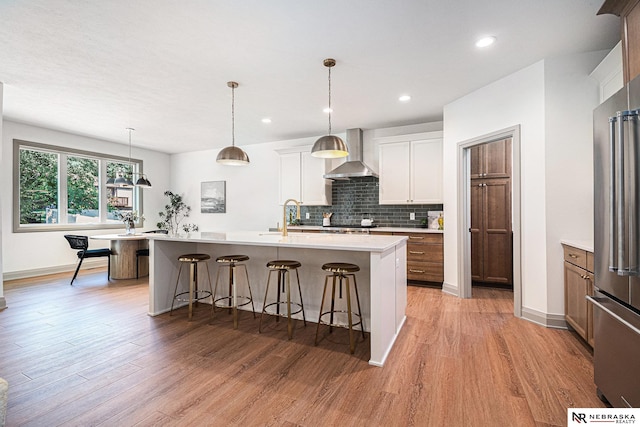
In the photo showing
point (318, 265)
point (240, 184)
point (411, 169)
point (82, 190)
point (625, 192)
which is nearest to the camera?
point (625, 192)

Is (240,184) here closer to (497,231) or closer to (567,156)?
(497,231)

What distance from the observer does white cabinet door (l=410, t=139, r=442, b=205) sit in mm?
4910

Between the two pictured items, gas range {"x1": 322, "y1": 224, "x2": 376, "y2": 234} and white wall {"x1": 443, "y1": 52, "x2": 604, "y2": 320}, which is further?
gas range {"x1": 322, "y1": 224, "x2": 376, "y2": 234}

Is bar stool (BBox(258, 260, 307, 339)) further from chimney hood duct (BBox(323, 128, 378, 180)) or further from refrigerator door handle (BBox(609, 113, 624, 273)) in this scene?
chimney hood duct (BBox(323, 128, 378, 180))

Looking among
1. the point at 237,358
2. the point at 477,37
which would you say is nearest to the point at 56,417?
the point at 237,358

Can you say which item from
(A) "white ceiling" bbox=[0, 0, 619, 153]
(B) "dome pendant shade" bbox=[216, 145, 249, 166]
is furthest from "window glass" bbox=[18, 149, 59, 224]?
(B) "dome pendant shade" bbox=[216, 145, 249, 166]

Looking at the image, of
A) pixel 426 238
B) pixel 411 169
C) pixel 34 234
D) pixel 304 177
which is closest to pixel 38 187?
pixel 34 234

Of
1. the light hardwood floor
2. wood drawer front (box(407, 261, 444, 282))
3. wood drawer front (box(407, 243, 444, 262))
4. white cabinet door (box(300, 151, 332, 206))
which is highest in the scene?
white cabinet door (box(300, 151, 332, 206))

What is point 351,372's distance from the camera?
228 cm

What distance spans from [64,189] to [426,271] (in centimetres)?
688

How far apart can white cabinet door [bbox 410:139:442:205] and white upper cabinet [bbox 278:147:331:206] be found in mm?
1627

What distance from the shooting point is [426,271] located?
4746 mm

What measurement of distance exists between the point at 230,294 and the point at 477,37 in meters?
3.64

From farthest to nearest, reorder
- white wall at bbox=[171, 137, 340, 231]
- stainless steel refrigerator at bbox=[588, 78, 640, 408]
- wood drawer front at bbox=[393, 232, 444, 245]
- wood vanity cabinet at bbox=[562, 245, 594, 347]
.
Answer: white wall at bbox=[171, 137, 340, 231] < wood drawer front at bbox=[393, 232, 444, 245] < wood vanity cabinet at bbox=[562, 245, 594, 347] < stainless steel refrigerator at bbox=[588, 78, 640, 408]
